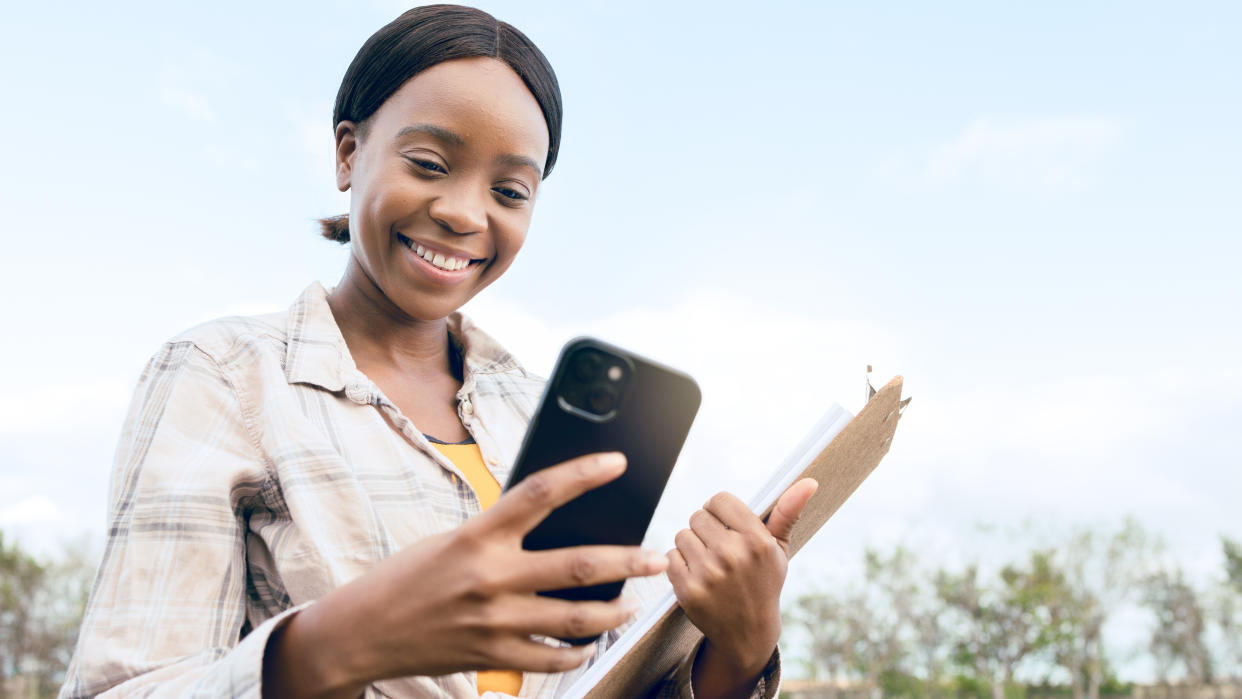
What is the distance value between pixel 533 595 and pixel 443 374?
1.44 meters

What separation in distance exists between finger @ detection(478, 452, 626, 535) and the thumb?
24.8 inches

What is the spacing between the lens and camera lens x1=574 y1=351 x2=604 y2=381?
1104 millimetres

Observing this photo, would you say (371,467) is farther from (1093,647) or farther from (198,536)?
(1093,647)

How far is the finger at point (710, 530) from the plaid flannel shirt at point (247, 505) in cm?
37

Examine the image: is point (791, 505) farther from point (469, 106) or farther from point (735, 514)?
point (469, 106)

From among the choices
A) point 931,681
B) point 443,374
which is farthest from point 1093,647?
point 443,374

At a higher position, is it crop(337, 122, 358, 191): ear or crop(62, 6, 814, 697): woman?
crop(337, 122, 358, 191): ear

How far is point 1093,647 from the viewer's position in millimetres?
44688

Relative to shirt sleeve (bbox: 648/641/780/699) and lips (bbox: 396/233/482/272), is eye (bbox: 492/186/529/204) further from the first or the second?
shirt sleeve (bbox: 648/641/780/699)

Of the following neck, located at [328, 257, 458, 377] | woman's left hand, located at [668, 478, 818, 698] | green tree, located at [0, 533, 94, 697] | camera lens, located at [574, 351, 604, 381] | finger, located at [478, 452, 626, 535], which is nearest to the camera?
finger, located at [478, 452, 626, 535]

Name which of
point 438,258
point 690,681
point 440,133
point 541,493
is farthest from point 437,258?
point 541,493

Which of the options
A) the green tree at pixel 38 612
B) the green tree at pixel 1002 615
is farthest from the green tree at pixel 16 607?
the green tree at pixel 1002 615

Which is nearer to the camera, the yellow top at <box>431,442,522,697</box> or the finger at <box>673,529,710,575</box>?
the finger at <box>673,529,710,575</box>

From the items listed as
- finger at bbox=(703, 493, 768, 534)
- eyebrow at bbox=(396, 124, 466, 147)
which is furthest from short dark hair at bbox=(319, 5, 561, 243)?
finger at bbox=(703, 493, 768, 534)
